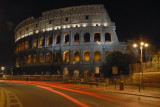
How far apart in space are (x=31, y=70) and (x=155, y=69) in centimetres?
4214

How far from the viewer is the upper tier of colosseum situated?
5506 cm

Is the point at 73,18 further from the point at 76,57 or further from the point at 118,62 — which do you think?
the point at 118,62

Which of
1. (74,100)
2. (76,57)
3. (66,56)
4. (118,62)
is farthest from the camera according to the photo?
(66,56)

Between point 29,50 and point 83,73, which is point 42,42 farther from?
point 83,73

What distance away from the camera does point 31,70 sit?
6328 centimetres

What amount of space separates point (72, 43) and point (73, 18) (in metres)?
7.89

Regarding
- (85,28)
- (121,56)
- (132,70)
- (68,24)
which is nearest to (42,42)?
(68,24)

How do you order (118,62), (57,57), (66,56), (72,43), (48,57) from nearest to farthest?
(118,62)
(72,43)
(66,56)
(57,57)
(48,57)

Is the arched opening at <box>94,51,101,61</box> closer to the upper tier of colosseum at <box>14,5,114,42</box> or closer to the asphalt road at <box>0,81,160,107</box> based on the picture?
the upper tier of colosseum at <box>14,5,114,42</box>

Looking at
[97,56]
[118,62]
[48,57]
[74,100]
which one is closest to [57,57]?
[48,57]

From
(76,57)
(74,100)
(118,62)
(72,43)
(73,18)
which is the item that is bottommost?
(74,100)

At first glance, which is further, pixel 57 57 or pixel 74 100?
pixel 57 57

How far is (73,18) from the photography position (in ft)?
186

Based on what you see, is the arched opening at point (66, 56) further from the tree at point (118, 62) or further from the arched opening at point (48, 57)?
the tree at point (118, 62)
